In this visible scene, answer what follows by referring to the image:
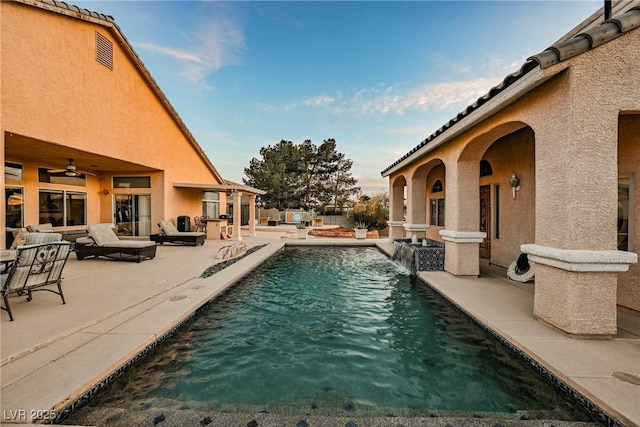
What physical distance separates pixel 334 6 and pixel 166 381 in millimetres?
15456

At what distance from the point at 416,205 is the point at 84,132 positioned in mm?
11978

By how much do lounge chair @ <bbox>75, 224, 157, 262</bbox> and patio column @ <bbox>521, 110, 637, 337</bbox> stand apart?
1091 cm

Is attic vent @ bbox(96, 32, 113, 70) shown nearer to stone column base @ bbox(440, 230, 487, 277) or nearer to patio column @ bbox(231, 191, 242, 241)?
patio column @ bbox(231, 191, 242, 241)

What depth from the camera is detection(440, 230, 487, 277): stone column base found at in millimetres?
7363

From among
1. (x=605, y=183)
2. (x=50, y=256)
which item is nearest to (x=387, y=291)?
(x=605, y=183)

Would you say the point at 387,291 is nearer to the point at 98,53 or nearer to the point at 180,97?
the point at 98,53

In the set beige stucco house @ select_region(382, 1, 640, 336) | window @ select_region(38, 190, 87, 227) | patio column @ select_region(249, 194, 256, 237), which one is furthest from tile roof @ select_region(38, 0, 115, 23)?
beige stucco house @ select_region(382, 1, 640, 336)

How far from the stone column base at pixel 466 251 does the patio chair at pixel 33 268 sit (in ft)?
27.7

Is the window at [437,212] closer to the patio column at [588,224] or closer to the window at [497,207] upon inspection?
the window at [497,207]

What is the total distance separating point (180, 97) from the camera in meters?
20.7

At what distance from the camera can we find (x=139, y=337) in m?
3.92

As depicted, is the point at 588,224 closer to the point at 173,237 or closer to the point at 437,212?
the point at 437,212

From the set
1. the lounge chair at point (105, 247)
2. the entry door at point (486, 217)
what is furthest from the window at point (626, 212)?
the lounge chair at point (105, 247)

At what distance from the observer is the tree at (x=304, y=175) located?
124 ft
